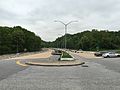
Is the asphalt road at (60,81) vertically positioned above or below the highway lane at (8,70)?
below

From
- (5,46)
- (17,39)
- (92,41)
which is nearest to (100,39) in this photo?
(92,41)

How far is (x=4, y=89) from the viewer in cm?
1191

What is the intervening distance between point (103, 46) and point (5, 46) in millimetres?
65468

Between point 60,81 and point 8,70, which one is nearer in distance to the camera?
point 60,81

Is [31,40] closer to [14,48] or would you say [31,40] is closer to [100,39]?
[14,48]

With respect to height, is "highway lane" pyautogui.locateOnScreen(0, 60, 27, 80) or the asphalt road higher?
"highway lane" pyautogui.locateOnScreen(0, 60, 27, 80)

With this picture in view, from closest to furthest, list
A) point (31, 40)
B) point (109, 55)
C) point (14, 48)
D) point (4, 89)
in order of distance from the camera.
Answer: point (4, 89) < point (109, 55) < point (14, 48) < point (31, 40)

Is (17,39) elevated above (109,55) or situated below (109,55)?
above

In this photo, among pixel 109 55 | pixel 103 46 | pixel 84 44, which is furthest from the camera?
pixel 84 44

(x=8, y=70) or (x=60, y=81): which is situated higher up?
(x=8, y=70)

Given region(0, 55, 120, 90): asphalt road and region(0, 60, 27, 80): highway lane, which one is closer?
region(0, 55, 120, 90): asphalt road

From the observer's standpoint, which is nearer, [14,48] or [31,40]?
[14,48]

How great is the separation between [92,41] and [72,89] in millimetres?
149111

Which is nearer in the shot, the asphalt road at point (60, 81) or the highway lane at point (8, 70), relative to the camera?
the asphalt road at point (60, 81)
